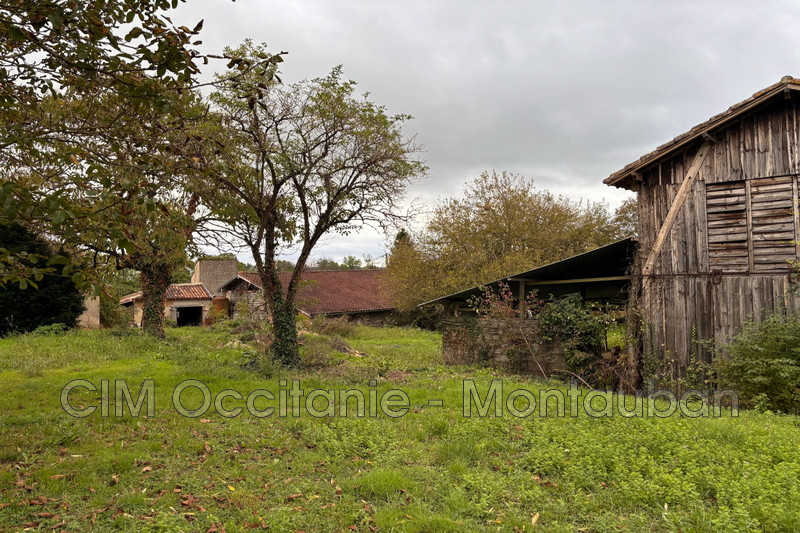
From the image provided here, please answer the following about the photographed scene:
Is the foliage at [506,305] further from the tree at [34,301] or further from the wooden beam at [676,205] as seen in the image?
the tree at [34,301]

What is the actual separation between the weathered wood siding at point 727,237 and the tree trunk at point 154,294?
18.1 meters

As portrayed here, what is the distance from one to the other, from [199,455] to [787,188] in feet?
37.8

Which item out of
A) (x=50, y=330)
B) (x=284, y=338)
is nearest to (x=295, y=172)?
(x=284, y=338)

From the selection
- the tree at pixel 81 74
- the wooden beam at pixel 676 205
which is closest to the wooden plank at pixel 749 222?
the wooden beam at pixel 676 205

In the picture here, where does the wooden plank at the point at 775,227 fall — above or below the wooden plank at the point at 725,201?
below

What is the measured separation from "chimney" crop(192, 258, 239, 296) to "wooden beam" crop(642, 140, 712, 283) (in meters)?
35.5

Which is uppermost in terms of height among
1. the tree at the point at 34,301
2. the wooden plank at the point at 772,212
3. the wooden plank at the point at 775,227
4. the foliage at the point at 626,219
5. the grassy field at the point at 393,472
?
the foliage at the point at 626,219

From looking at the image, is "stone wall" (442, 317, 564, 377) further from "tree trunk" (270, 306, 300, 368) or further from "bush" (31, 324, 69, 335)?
"bush" (31, 324, 69, 335)

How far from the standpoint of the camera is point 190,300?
34656 millimetres

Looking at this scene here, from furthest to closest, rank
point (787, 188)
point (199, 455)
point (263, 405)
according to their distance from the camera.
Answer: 1. point (787, 188)
2. point (263, 405)
3. point (199, 455)

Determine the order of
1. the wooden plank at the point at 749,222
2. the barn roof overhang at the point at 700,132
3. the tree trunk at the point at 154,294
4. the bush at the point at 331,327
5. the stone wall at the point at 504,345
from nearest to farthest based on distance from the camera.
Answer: the barn roof overhang at the point at 700,132
the wooden plank at the point at 749,222
the stone wall at the point at 504,345
the tree trunk at the point at 154,294
the bush at the point at 331,327

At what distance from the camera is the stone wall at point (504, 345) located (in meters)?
12.4

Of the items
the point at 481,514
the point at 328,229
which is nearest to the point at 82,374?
the point at 328,229

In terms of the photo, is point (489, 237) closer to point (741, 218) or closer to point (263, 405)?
point (741, 218)
